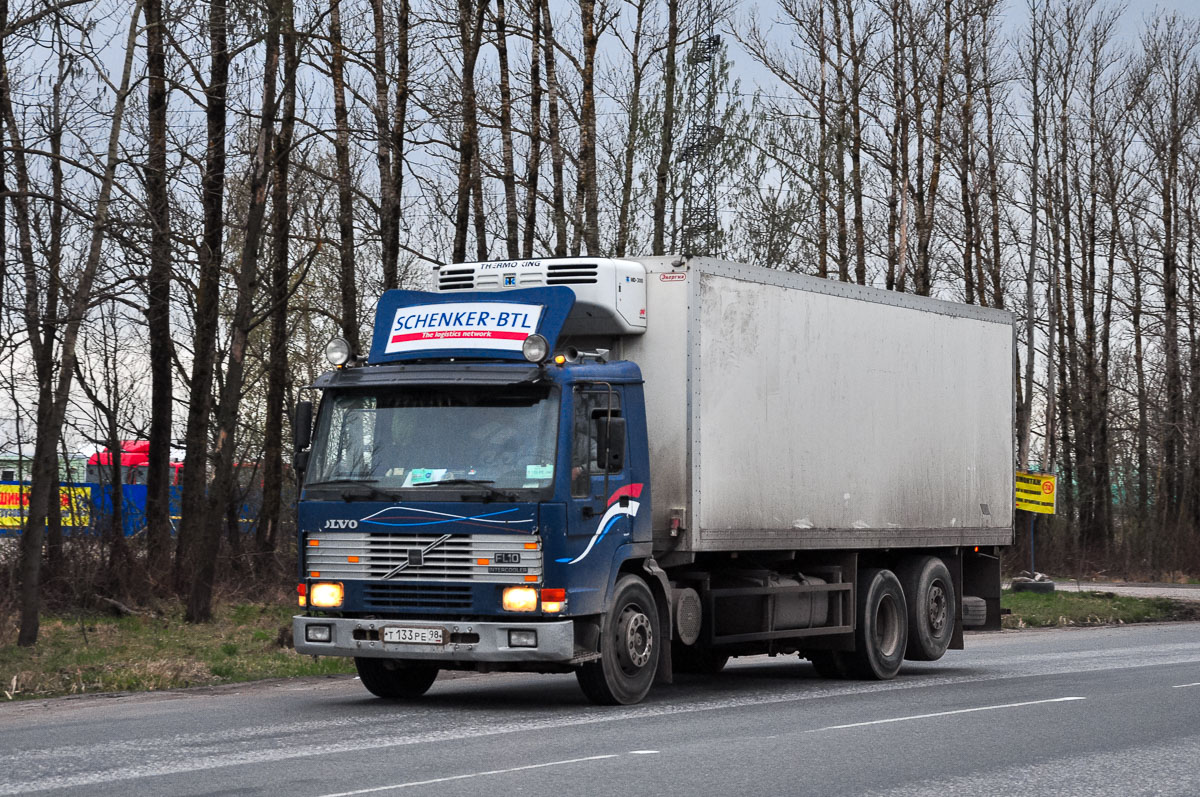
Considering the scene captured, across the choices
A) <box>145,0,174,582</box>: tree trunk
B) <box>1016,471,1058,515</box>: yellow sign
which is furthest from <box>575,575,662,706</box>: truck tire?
<box>1016,471,1058,515</box>: yellow sign

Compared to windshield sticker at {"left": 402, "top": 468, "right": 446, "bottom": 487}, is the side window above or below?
above

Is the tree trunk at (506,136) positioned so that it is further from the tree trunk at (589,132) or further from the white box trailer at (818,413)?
the white box trailer at (818,413)

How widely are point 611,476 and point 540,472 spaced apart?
28.5 inches

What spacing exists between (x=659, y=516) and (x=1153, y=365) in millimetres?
42139

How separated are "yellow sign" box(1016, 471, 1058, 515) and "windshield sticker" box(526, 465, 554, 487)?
824 inches

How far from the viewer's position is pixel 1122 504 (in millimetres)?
53844

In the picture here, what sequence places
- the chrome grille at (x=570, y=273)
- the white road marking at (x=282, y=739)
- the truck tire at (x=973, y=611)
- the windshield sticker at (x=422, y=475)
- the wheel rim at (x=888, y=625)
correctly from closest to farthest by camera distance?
the white road marking at (x=282, y=739), the windshield sticker at (x=422, y=475), the chrome grille at (x=570, y=273), the wheel rim at (x=888, y=625), the truck tire at (x=973, y=611)

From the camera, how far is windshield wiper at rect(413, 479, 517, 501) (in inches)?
474

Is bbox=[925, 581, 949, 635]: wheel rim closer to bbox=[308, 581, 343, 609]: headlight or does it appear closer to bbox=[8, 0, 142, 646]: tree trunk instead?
bbox=[308, 581, 343, 609]: headlight

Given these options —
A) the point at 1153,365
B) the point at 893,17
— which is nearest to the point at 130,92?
the point at 893,17

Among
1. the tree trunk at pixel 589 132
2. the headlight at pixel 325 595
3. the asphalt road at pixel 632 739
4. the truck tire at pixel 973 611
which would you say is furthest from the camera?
the tree trunk at pixel 589 132

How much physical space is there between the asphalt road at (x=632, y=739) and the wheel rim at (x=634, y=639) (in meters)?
0.39

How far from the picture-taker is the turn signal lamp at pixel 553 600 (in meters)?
12.0

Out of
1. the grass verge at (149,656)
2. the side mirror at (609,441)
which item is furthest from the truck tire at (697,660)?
the side mirror at (609,441)
